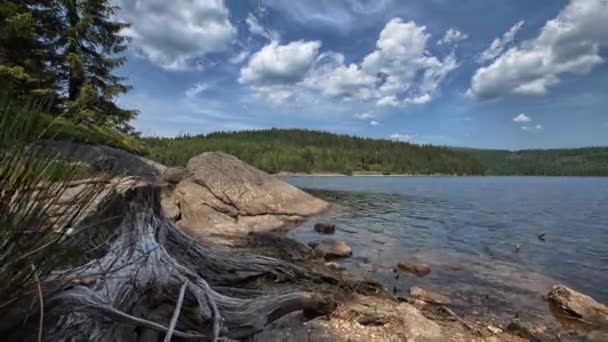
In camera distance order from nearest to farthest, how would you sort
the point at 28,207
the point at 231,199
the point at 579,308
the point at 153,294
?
the point at 28,207, the point at 153,294, the point at 579,308, the point at 231,199

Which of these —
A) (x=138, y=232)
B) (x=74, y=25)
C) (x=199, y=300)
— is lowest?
(x=199, y=300)

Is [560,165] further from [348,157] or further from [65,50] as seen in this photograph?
[65,50]

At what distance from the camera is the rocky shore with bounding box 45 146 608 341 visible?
434 centimetres

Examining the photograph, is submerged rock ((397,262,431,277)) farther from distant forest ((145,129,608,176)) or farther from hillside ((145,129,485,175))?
hillside ((145,129,485,175))

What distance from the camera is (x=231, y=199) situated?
16.0 metres

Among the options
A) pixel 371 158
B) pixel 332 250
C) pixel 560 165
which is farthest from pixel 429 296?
pixel 560 165

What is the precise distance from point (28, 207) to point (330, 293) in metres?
4.60

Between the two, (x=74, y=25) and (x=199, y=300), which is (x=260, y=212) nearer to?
(x=74, y=25)

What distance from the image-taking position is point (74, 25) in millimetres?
15844

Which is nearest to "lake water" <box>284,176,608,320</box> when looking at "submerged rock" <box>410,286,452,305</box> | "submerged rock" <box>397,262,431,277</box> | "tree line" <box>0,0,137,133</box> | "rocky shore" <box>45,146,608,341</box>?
"submerged rock" <box>397,262,431,277</box>

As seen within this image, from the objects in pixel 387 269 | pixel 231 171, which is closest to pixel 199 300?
pixel 387 269

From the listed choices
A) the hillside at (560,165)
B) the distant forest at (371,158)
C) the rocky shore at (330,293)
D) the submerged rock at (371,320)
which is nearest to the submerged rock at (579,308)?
the rocky shore at (330,293)

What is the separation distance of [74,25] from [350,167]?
122 meters

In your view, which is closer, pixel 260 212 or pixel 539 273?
pixel 539 273
